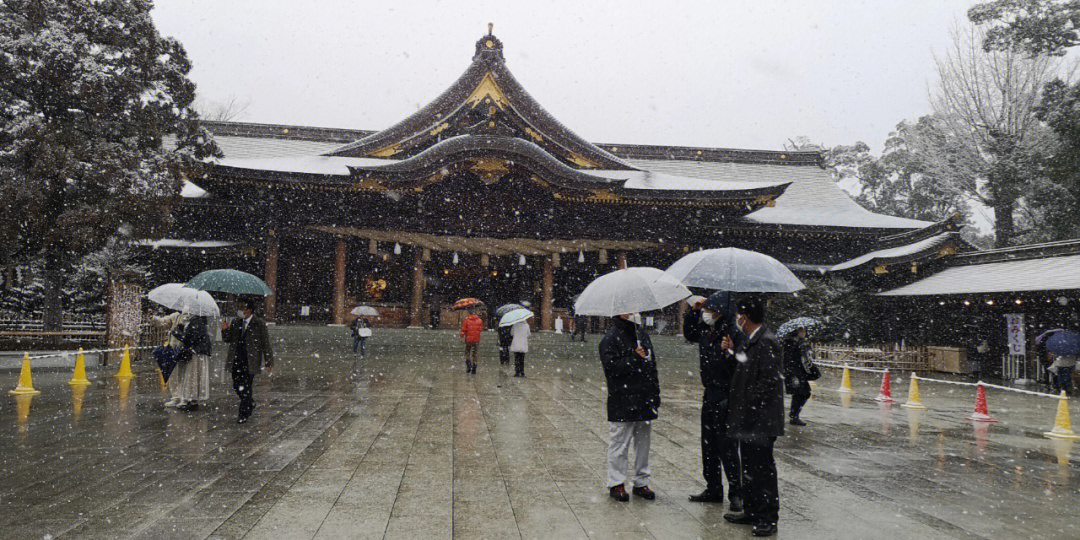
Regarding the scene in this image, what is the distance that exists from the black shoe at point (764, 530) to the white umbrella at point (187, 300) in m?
6.85

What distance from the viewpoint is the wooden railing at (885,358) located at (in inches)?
734

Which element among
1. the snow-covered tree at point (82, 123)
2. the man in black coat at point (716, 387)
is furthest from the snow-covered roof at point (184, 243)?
the man in black coat at point (716, 387)

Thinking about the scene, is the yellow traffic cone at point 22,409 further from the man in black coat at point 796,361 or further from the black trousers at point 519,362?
the man in black coat at point 796,361

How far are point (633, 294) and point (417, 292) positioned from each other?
51.4 ft

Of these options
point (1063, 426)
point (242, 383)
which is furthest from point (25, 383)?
point (1063, 426)

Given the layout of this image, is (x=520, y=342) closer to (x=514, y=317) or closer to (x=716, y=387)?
(x=514, y=317)

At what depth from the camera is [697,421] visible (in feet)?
29.0

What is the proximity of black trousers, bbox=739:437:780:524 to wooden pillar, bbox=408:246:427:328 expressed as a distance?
15874 millimetres

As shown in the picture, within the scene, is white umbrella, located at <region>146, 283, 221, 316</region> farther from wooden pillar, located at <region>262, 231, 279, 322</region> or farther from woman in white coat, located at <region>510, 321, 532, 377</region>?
wooden pillar, located at <region>262, 231, 279, 322</region>

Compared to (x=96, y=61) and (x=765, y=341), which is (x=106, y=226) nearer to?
(x=96, y=61)

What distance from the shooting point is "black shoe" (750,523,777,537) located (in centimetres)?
417

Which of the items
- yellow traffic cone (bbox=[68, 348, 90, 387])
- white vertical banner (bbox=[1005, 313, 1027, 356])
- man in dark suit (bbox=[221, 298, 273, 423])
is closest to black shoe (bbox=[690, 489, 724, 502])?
man in dark suit (bbox=[221, 298, 273, 423])

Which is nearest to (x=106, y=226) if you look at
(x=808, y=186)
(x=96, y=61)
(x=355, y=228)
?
(x=96, y=61)

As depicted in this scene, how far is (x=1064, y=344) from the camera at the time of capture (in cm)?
1297
